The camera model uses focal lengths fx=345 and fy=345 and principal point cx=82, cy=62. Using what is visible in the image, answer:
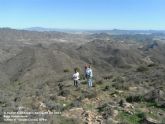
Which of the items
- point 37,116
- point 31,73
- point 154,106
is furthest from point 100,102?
point 31,73

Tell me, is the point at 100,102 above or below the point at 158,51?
above

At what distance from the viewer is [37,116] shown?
9.17m

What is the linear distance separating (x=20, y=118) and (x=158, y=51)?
446 feet

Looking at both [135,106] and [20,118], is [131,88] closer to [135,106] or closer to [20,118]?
[135,106]

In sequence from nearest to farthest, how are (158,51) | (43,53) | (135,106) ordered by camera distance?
(135,106) → (43,53) → (158,51)

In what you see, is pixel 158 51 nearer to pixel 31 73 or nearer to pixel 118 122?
pixel 31 73

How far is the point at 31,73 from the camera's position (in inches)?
2297

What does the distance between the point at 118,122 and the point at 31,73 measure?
164 ft

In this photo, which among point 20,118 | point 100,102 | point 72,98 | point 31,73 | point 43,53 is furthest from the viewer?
point 43,53

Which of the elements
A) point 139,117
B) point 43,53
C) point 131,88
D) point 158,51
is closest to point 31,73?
point 43,53

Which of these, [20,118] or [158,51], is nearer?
[20,118]

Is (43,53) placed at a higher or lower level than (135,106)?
lower

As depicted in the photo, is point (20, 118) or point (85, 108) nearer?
point (20, 118)

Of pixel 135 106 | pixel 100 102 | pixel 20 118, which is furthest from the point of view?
pixel 100 102
